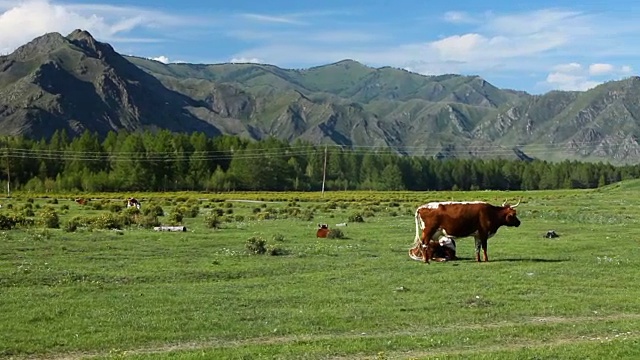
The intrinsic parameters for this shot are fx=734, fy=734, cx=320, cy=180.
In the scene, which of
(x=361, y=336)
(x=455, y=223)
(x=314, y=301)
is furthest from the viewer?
(x=455, y=223)

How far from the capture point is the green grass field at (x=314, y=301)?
16.9 meters

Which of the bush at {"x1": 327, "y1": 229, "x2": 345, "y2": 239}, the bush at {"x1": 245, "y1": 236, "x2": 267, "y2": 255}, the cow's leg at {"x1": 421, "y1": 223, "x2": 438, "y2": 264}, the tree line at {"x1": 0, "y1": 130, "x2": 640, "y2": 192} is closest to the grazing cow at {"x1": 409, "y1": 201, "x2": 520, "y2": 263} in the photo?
the cow's leg at {"x1": 421, "y1": 223, "x2": 438, "y2": 264}

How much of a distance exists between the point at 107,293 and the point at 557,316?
14.1m

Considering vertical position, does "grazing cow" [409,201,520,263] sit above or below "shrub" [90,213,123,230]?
above

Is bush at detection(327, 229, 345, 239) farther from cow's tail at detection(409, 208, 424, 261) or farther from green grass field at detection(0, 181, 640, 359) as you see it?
cow's tail at detection(409, 208, 424, 261)

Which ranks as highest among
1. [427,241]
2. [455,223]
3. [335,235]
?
[455,223]

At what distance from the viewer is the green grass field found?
55.4 feet

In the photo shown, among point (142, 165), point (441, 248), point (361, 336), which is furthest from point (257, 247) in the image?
point (142, 165)

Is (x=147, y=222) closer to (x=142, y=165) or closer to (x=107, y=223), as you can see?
(x=107, y=223)

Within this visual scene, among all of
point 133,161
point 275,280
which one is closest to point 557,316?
point 275,280

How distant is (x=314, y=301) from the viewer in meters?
22.8

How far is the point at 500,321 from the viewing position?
20.1 metres

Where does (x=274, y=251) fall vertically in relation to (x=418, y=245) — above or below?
below

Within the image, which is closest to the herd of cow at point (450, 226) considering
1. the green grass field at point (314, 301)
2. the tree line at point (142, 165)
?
the green grass field at point (314, 301)
